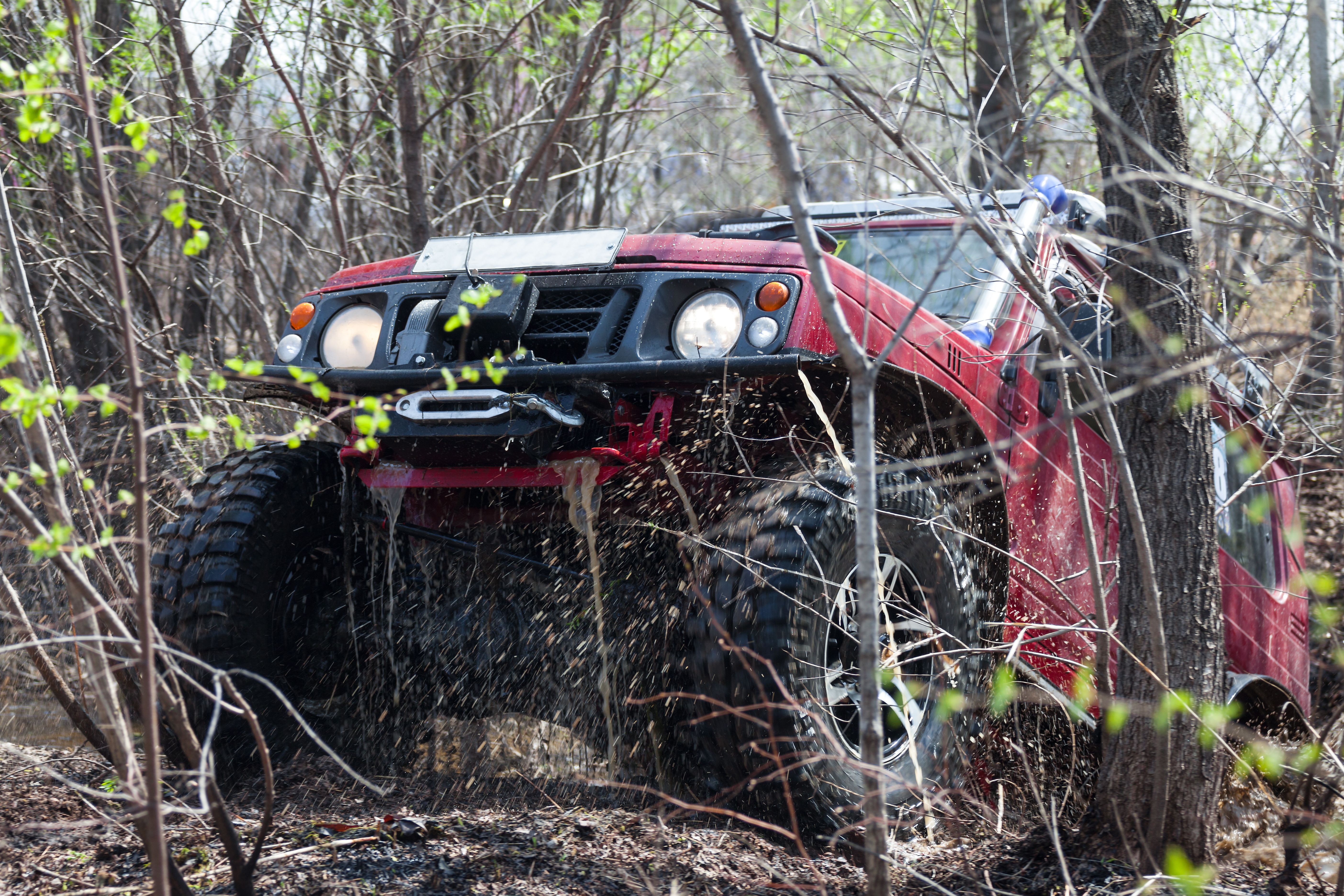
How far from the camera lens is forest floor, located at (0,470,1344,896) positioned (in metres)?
2.56

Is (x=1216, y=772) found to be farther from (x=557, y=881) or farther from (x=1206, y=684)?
(x=557, y=881)

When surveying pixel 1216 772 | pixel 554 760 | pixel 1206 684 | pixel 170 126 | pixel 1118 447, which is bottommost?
pixel 554 760

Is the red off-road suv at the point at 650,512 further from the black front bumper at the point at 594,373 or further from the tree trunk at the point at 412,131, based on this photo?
the tree trunk at the point at 412,131

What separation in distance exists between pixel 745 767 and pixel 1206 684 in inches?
47.5

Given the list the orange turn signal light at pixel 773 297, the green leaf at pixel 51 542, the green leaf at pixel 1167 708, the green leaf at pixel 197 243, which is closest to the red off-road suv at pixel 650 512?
the orange turn signal light at pixel 773 297

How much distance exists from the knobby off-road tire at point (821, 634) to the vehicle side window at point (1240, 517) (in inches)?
76.6

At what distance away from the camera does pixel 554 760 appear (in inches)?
151

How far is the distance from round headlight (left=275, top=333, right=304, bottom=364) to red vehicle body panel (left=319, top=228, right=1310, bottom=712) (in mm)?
185

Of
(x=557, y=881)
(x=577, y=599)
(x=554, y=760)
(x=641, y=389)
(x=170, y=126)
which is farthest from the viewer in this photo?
(x=170, y=126)

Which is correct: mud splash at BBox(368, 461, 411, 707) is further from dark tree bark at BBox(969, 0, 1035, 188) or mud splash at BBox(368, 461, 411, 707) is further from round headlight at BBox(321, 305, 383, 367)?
dark tree bark at BBox(969, 0, 1035, 188)

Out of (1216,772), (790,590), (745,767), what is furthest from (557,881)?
(1216,772)

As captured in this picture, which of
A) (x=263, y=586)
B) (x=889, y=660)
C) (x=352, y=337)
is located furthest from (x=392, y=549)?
(x=889, y=660)

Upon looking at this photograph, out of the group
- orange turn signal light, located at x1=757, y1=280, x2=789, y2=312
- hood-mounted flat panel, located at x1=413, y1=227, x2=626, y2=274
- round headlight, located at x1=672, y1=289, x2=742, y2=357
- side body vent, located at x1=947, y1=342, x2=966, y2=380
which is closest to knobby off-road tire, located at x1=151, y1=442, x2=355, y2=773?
hood-mounted flat panel, located at x1=413, y1=227, x2=626, y2=274

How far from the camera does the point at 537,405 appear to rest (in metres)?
2.91
